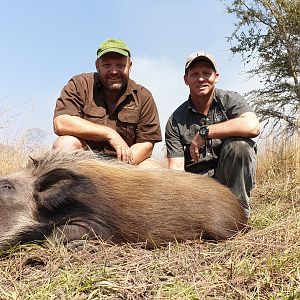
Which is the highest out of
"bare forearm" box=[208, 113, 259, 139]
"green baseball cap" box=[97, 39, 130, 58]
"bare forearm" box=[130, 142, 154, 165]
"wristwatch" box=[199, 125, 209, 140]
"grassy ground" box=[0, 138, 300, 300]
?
"green baseball cap" box=[97, 39, 130, 58]

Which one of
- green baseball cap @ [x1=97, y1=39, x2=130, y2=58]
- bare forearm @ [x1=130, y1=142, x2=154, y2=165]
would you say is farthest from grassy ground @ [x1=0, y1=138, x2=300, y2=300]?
green baseball cap @ [x1=97, y1=39, x2=130, y2=58]

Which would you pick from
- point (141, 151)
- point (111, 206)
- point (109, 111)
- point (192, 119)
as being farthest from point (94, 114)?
point (111, 206)

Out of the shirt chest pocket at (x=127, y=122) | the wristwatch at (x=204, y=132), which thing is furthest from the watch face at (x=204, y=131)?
the shirt chest pocket at (x=127, y=122)

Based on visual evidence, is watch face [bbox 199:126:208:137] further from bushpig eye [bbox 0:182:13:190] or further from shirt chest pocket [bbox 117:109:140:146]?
bushpig eye [bbox 0:182:13:190]

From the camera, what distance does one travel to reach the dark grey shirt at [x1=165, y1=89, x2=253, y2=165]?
4.63 m

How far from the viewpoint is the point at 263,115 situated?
16.2m

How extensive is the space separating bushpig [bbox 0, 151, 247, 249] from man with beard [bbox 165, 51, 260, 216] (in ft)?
2.78

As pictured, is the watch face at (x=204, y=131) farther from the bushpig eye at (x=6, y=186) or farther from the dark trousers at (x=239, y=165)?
the bushpig eye at (x=6, y=186)

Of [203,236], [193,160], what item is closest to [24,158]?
[193,160]

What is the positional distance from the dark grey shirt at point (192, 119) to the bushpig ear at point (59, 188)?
153 centimetres

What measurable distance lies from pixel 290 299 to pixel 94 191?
149 centimetres

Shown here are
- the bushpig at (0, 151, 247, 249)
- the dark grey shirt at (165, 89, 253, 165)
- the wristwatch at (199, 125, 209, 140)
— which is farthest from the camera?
the dark grey shirt at (165, 89, 253, 165)

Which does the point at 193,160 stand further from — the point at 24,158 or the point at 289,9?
the point at 289,9

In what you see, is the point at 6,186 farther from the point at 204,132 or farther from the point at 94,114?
the point at 204,132
